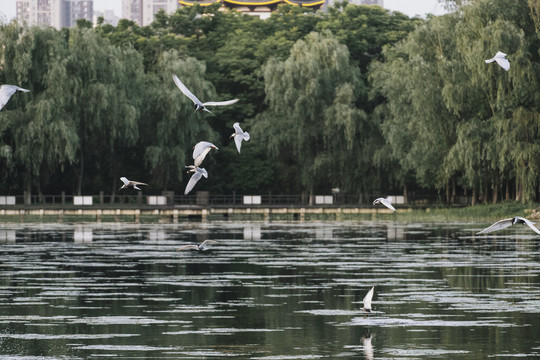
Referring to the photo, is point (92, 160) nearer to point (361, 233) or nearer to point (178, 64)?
point (178, 64)

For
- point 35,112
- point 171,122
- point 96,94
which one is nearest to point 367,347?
point 35,112

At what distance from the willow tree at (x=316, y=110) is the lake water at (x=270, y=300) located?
30840 mm

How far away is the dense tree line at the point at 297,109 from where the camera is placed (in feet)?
168

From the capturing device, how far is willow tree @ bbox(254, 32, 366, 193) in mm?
65000

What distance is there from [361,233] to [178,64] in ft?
88.4

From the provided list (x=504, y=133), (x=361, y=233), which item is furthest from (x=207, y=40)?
(x=361, y=233)

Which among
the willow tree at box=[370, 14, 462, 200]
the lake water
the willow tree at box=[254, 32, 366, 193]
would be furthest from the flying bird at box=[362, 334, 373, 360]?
the willow tree at box=[254, 32, 366, 193]

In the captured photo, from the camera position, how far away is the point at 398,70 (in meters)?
59.9

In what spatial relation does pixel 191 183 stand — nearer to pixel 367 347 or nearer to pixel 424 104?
pixel 367 347

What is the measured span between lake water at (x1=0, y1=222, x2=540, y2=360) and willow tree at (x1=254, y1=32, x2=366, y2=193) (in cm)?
3084

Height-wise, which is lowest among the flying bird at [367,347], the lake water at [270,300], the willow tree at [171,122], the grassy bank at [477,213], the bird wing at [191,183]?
the flying bird at [367,347]

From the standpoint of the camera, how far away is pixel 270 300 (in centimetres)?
1828

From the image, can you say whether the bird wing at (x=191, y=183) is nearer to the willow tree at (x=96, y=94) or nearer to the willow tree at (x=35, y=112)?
the willow tree at (x=35, y=112)

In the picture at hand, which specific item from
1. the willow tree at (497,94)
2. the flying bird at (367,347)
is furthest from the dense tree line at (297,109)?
the flying bird at (367,347)
